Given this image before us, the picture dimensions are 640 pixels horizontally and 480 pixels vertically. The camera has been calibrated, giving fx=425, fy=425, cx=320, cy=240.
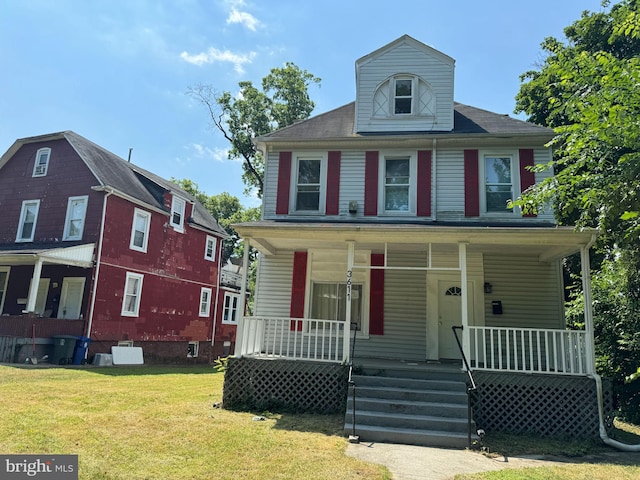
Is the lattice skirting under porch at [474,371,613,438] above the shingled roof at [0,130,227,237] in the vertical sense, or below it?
below

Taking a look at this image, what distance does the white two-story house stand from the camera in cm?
962

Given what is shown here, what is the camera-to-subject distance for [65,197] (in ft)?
52.6

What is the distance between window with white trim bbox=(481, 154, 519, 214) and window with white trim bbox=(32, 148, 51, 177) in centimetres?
1627

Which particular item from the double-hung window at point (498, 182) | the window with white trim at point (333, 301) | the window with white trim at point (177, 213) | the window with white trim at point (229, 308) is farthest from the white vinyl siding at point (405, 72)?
the window with white trim at point (229, 308)

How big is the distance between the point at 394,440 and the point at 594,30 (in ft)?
53.3

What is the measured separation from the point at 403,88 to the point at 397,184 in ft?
8.79

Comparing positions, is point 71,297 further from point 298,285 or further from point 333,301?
point 333,301

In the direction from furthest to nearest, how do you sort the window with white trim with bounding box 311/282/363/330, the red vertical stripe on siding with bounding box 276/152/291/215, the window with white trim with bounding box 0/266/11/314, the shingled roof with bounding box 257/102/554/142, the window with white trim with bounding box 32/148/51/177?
the window with white trim with bounding box 32/148/51/177, the window with white trim with bounding box 0/266/11/314, the red vertical stripe on siding with bounding box 276/152/291/215, the shingled roof with bounding box 257/102/554/142, the window with white trim with bounding box 311/282/363/330

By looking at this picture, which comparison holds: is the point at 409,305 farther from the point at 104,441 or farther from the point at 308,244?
the point at 104,441

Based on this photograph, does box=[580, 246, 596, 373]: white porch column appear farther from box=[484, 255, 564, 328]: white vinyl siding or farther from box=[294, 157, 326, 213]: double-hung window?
box=[294, 157, 326, 213]: double-hung window

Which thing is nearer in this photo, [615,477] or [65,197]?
[615,477]

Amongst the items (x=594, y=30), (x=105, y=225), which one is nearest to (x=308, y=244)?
(x=105, y=225)

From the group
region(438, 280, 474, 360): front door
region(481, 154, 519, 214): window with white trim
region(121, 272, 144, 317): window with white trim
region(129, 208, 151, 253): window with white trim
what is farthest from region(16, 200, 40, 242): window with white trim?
region(481, 154, 519, 214): window with white trim

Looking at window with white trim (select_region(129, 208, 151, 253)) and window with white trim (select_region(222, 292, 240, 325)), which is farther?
window with white trim (select_region(222, 292, 240, 325))
